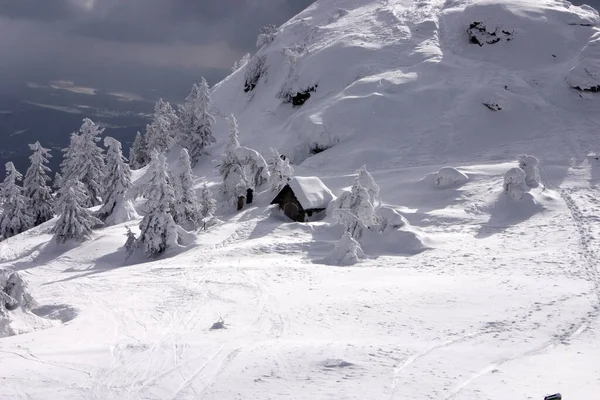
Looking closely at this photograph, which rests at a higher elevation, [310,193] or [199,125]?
[199,125]

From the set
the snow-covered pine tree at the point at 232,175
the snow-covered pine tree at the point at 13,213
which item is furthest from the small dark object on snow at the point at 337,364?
the snow-covered pine tree at the point at 13,213

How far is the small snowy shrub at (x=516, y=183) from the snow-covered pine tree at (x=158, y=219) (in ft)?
79.6

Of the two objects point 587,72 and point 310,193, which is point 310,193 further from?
point 587,72

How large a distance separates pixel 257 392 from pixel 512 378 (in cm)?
668

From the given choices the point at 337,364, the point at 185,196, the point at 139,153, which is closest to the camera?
the point at 337,364

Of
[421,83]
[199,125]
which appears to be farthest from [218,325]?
[421,83]

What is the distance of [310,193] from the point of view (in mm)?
39156

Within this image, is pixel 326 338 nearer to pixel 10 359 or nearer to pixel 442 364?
pixel 442 364

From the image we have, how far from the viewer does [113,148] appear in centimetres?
4419

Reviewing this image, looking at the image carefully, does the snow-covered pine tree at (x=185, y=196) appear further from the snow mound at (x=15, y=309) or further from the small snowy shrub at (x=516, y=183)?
the small snowy shrub at (x=516, y=183)

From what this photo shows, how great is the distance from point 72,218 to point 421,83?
42719 mm

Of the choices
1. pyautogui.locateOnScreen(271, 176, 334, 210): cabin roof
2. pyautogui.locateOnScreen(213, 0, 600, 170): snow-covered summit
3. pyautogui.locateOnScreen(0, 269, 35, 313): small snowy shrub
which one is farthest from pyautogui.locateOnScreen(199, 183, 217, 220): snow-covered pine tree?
pyautogui.locateOnScreen(0, 269, 35, 313): small snowy shrub

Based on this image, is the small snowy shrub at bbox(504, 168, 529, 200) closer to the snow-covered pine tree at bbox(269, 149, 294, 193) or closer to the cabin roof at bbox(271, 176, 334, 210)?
the cabin roof at bbox(271, 176, 334, 210)

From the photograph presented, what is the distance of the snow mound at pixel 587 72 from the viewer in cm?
5662
